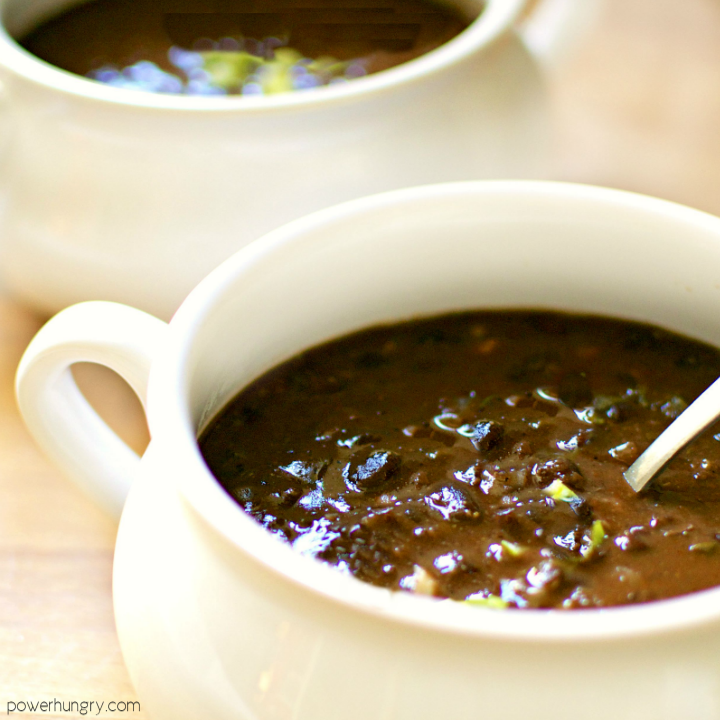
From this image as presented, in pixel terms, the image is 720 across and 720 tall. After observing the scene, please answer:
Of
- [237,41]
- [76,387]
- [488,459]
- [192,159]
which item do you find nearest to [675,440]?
[488,459]

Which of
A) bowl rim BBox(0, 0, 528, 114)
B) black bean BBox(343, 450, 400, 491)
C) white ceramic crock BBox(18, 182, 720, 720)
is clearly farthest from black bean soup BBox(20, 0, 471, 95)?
black bean BBox(343, 450, 400, 491)

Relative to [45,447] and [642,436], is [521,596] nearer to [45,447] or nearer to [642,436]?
[642,436]

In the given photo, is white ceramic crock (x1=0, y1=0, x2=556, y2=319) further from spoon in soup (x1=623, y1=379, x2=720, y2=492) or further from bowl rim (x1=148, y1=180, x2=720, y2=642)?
spoon in soup (x1=623, y1=379, x2=720, y2=492)

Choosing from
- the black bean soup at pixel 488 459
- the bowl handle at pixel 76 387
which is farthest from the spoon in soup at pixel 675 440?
the bowl handle at pixel 76 387

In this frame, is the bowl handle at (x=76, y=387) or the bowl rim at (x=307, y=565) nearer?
the bowl rim at (x=307, y=565)

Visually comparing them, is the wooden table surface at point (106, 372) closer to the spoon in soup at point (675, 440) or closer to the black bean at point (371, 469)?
the black bean at point (371, 469)
